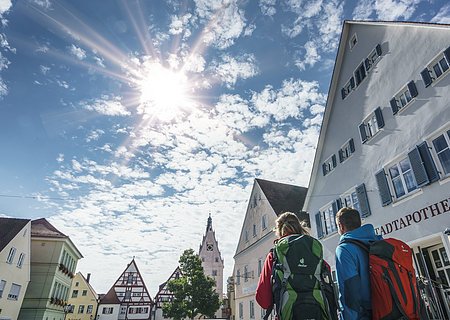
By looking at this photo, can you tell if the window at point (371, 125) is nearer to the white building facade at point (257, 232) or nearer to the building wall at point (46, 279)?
the white building facade at point (257, 232)

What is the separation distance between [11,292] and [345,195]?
26459 mm

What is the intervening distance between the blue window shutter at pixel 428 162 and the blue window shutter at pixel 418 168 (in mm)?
78

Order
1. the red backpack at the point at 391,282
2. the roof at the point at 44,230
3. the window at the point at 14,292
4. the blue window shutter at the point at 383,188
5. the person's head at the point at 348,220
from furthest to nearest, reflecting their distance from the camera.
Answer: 1. the roof at the point at 44,230
2. the window at the point at 14,292
3. the blue window shutter at the point at 383,188
4. the person's head at the point at 348,220
5. the red backpack at the point at 391,282

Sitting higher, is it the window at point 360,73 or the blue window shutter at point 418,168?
the window at point 360,73

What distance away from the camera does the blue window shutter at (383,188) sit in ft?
33.1

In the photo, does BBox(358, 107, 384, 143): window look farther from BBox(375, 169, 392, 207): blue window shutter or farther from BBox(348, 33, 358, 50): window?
BBox(348, 33, 358, 50): window

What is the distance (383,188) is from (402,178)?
0.82 metres

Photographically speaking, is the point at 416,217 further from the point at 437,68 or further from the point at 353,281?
the point at 353,281

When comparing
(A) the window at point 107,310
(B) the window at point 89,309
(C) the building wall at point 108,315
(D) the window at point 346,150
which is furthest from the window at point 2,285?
(A) the window at point 107,310

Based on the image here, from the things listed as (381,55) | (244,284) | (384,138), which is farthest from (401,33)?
(244,284)

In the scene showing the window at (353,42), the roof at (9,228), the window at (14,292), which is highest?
the window at (353,42)

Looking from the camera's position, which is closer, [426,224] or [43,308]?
[426,224]

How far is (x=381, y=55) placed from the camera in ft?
38.4

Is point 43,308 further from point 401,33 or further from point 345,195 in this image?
point 401,33
